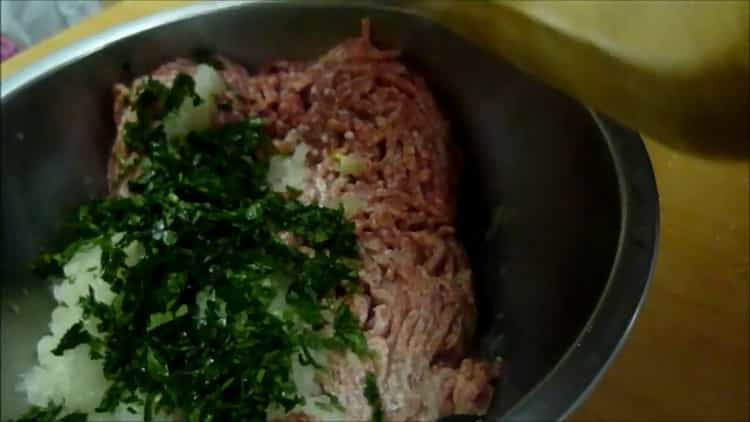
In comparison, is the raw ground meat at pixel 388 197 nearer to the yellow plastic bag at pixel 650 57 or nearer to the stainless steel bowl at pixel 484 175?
the stainless steel bowl at pixel 484 175

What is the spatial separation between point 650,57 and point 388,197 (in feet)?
1.68

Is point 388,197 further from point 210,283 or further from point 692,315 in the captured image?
point 692,315

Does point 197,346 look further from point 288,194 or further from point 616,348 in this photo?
point 616,348

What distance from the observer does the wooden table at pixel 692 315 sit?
37.3 inches

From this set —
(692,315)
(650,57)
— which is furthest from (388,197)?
(650,57)

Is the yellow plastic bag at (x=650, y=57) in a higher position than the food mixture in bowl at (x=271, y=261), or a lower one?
higher

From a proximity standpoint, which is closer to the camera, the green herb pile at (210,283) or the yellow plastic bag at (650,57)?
the yellow plastic bag at (650,57)

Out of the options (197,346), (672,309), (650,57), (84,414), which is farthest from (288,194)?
(650,57)

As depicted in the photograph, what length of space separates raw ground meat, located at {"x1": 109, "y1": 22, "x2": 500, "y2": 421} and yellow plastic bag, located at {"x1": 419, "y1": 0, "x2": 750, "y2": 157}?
366 millimetres

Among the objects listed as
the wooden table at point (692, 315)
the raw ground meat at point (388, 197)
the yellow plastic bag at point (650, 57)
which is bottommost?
the wooden table at point (692, 315)

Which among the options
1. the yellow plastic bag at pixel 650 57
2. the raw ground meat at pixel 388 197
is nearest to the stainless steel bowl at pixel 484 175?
the raw ground meat at pixel 388 197

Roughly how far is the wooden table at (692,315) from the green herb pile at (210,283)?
259mm

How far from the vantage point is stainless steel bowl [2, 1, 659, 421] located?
0.92 metres

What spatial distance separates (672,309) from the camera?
3.32 feet
